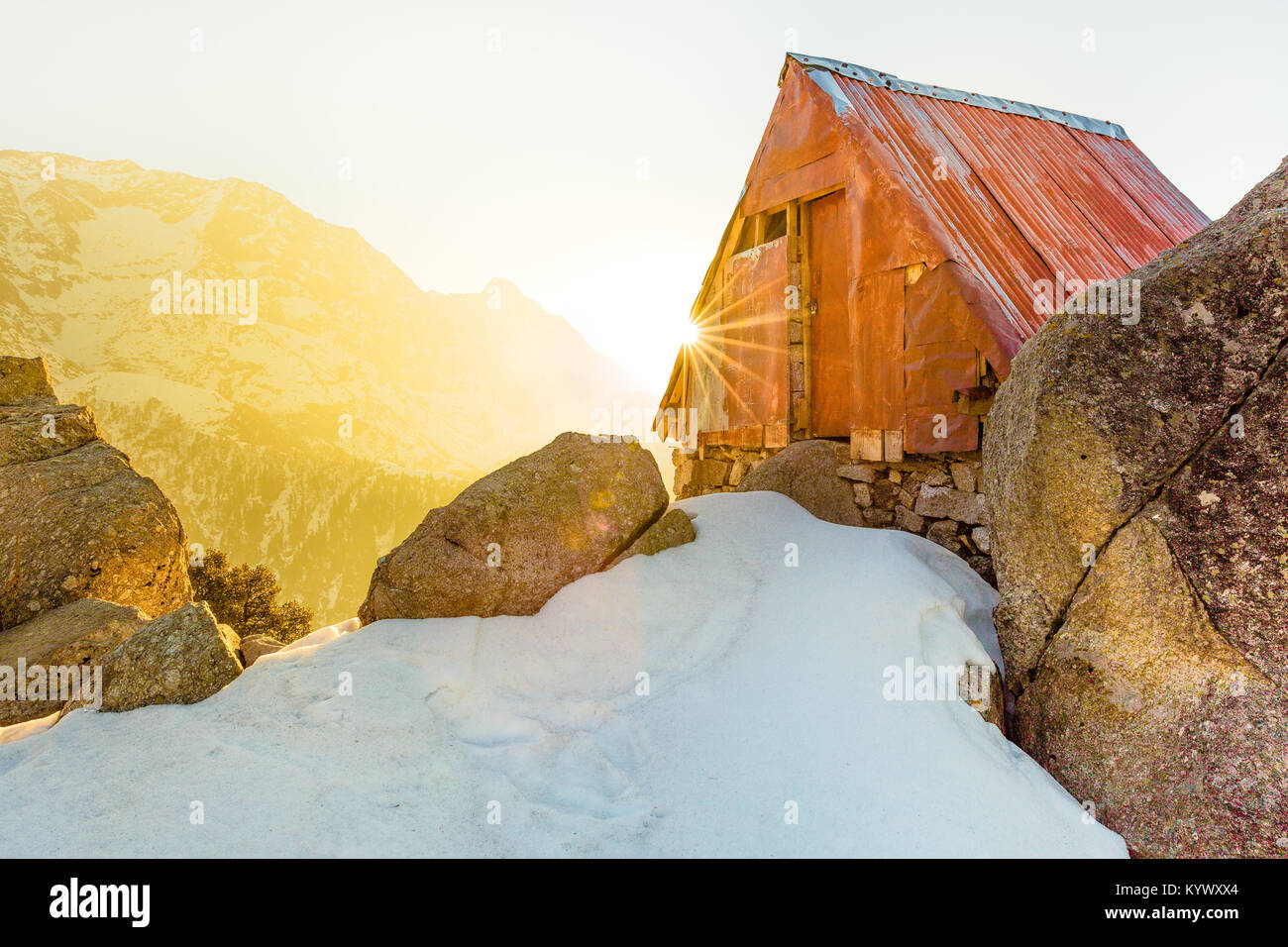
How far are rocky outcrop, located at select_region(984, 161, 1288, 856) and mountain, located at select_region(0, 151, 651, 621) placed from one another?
5422cm

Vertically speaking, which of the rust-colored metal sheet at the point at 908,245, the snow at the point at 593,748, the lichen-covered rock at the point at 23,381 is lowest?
the snow at the point at 593,748

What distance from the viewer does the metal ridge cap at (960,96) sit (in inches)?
331

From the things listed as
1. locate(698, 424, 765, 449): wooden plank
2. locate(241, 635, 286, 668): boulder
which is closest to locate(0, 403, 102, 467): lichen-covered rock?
locate(241, 635, 286, 668): boulder

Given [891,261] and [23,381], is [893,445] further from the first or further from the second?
[23,381]

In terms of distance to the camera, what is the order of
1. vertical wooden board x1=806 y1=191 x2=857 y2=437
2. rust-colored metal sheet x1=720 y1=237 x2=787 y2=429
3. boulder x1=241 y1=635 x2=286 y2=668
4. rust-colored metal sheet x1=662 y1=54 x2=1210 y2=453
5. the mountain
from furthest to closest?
1. the mountain
2. rust-colored metal sheet x1=720 y1=237 x2=787 y2=429
3. vertical wooden board x1=806 y1=191 x2=857 y2=437
4. rust-colored metal sheet x1=662 y1=54 x2=1210 y2=453
5. boulder x1=241 y1=635 x2=286 y2=668

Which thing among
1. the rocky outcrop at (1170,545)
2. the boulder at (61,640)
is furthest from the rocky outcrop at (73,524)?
the rocky outcrop at (1170,545)

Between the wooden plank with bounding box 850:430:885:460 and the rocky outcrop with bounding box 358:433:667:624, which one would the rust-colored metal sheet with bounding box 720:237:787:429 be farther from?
the rocky outcrop with bounding box 358:433:667:624

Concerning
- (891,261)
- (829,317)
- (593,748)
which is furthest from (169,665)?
(829,317)

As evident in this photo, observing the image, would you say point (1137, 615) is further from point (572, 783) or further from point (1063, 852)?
point (572, 783)

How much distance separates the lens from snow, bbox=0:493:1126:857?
2982mm

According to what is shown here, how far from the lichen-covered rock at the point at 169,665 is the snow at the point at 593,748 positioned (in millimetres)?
121

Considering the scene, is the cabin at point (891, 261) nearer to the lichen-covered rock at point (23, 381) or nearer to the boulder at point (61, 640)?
the boulder at point (61, 640)
